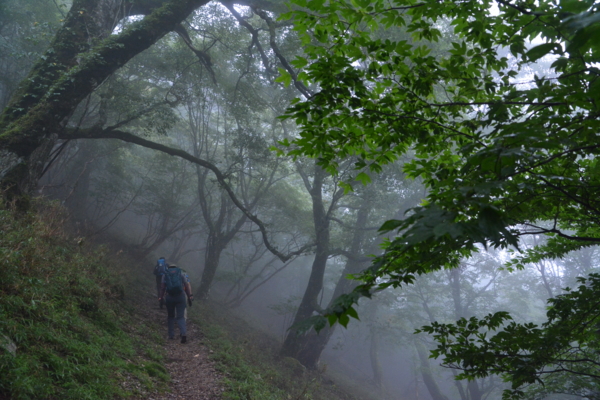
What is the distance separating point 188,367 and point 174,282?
6.28 feet

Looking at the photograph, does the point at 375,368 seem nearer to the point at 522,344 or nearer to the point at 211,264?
the point at 211,264

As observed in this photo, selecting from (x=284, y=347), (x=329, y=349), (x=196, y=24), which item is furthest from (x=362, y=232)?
(x=329, y=349)

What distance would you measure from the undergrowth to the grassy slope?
0.03ft

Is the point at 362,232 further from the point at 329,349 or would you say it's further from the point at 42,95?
the point at 329,349

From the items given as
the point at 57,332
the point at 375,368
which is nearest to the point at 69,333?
the point at 57,332

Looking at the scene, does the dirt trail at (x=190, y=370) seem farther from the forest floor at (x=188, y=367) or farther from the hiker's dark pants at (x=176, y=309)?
the hiker's dark pants at (x=176, y=309)

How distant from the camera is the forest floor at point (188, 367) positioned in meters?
5.25

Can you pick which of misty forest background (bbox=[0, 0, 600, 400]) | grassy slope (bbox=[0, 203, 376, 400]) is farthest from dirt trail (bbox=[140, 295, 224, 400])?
misty forest background (bbox=[0, 0, 600, 400])

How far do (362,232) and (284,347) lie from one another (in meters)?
6.28

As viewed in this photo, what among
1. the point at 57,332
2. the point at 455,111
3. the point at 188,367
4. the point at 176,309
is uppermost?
the point at 455,111

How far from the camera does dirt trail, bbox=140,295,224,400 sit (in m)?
5.26

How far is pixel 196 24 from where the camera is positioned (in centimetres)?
1357

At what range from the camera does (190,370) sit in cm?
624

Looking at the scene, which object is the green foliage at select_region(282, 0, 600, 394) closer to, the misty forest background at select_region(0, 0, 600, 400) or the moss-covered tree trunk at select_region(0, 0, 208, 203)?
the misty forest background at select_region(0, 0, 600, 400)
